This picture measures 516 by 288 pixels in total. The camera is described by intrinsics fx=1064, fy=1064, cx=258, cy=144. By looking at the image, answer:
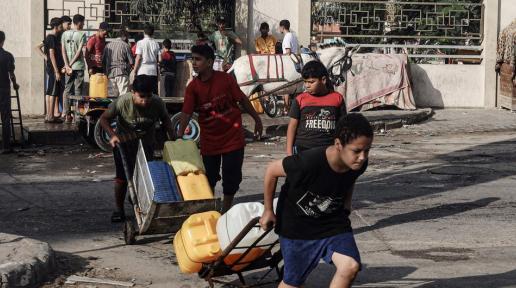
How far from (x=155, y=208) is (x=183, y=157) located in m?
0.64

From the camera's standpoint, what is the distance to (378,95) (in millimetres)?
21484

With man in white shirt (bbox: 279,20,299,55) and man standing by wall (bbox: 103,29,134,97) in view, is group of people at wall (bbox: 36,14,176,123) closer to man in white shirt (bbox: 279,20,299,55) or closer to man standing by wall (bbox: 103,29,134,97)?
man standing by wall (bbox: 103,29,134,97)

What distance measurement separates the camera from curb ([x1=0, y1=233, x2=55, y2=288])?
306 inches

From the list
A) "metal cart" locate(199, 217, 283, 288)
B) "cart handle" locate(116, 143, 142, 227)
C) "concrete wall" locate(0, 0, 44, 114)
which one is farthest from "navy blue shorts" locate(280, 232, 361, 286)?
"concrete wall" locate(0, 0, 44, 114)

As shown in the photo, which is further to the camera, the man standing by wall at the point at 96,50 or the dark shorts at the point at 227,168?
the man standing by wall at the point at 96,50

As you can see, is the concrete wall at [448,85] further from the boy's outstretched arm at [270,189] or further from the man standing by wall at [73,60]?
the boy's outstretched arm at [270,189]

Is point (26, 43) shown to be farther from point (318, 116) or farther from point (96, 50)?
point (318, 116)

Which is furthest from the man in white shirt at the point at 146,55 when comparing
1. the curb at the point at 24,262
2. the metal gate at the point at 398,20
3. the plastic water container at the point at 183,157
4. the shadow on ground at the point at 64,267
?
the curb at the point at 24,262

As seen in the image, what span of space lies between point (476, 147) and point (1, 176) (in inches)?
296

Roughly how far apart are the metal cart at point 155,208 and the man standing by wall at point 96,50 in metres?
9.62

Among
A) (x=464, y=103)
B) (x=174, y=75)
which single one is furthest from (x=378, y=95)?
(x=174, y=75)

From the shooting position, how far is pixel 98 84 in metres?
17.7

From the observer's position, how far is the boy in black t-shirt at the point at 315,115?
9641 millimetres

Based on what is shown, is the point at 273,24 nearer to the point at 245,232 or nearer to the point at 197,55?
the point at 197,55
